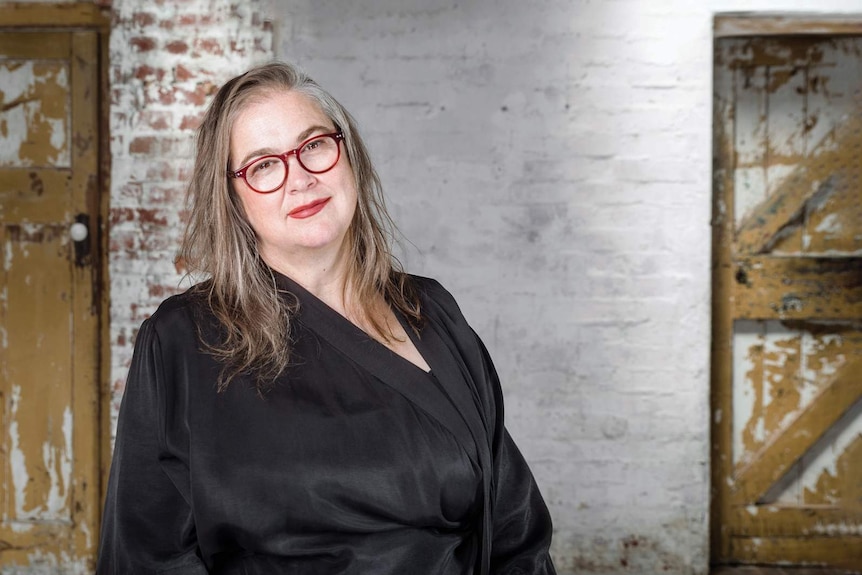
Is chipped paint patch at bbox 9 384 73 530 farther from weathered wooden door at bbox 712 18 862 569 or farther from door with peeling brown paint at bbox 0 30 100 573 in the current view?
weathered wooden door at bbox 712 18 862 569

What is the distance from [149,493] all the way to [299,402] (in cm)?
28

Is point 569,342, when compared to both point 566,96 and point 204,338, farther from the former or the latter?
point 204,338

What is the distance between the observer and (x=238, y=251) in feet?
5.12

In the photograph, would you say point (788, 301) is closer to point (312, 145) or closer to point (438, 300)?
point (438, 300)

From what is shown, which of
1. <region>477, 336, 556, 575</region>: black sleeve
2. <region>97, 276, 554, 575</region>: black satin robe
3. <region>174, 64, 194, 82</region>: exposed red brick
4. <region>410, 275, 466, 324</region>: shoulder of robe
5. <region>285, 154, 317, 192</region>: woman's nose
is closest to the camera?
<region>97, 276, 554, 575</region>: black satin robe

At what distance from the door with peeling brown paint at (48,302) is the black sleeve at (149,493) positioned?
6.58 ft

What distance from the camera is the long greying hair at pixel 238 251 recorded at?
4.81ft

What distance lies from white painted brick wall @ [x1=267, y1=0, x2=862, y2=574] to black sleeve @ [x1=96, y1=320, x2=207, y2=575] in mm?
1792

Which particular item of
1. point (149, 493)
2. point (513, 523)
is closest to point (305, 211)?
point (149, 493)

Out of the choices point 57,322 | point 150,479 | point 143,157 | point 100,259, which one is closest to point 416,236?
point 143,157

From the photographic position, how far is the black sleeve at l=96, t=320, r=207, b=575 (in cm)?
140

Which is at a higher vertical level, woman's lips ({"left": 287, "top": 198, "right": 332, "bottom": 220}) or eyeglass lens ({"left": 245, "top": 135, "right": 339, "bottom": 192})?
eyeglass lens ({"left": 245, "top": 135, "right": 339, "bottom": 192})

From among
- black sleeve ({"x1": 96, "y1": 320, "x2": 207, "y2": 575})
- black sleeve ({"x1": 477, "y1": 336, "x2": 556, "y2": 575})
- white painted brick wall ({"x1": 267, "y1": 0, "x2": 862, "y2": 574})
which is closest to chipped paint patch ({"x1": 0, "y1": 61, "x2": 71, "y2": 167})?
white painted brick wall ({"x1": 267, "y1": 0, "x2": 862, "y2": 574})

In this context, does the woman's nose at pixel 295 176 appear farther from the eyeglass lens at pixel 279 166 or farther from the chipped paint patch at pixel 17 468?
the chipped paint patch at pixel 17 468
